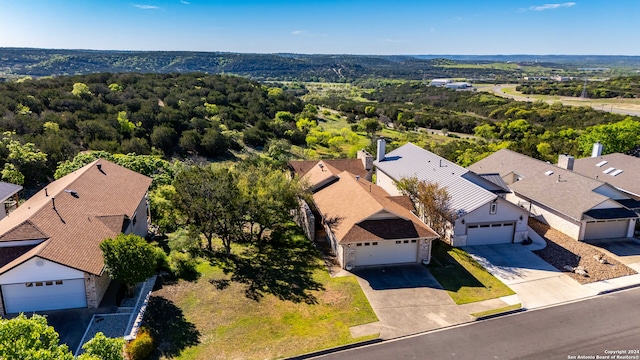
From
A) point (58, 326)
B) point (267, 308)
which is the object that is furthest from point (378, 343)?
point (58, 326)

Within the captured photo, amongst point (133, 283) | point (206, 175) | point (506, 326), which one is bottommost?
point (506, 326)

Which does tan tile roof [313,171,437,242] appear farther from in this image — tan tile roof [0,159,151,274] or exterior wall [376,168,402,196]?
tan tile roof [0,159,151,274]

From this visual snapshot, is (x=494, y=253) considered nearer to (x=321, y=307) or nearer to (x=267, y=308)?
(x=321, y=307)

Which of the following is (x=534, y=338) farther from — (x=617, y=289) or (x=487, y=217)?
(x=487, y=217)

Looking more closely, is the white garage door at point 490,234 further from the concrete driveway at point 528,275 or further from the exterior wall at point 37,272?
the exterior wall at point 37,272

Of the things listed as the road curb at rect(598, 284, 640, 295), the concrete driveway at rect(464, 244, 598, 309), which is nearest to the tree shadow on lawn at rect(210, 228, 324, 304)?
the concrete driveway at rect(464, 244, 598, 309)

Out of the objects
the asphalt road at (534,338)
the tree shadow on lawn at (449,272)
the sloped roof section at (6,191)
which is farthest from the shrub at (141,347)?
the sloped roof section at (6,191)
